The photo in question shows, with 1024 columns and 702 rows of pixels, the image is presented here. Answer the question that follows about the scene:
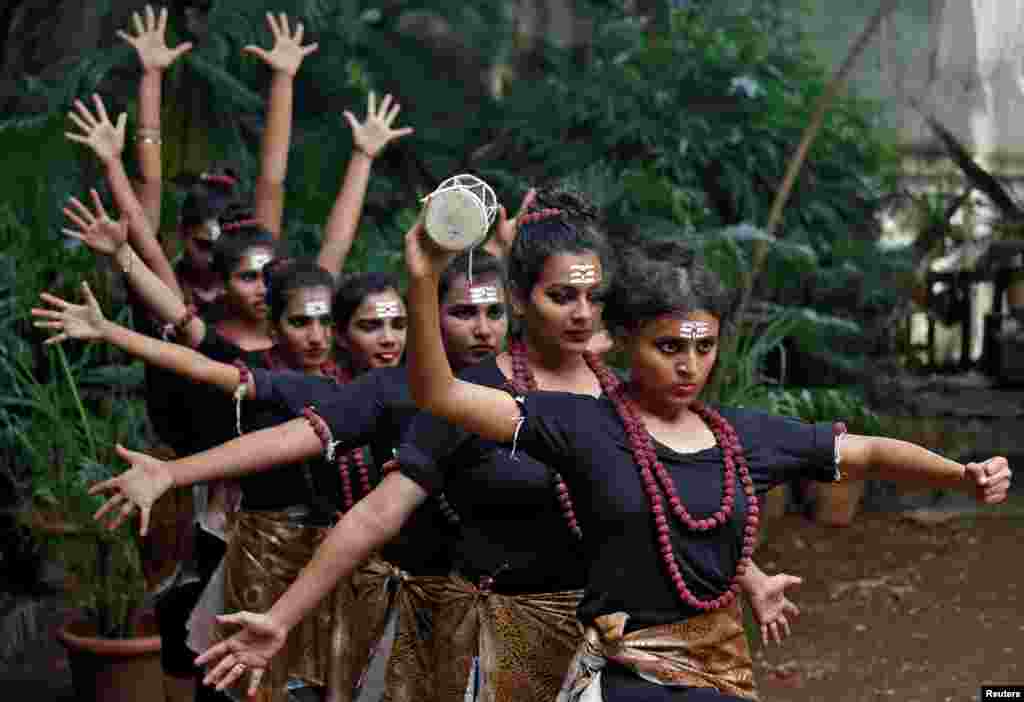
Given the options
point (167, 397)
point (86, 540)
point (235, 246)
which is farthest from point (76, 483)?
point (235, 246)

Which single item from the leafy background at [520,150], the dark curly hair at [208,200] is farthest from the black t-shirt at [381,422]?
the leafy background at [520,150]

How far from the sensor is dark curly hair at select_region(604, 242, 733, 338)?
103 inches

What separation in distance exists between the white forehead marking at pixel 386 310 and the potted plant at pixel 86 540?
5.75ft

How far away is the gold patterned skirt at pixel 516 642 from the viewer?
9.66 feet

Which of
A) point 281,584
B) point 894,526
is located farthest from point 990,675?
point 281,584

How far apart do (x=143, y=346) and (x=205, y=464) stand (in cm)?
45

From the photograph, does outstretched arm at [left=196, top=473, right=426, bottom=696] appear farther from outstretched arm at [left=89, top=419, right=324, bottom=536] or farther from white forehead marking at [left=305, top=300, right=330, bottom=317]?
white forehead marking at [left=305, top=300, right=330, bottom=317]

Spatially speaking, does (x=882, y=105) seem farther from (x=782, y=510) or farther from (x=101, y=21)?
(x=101, y=21)

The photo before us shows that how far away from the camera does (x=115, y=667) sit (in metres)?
4.75

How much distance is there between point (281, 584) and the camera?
3.65 metres

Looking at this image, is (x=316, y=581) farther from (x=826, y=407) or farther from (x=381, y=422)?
(x=826, y=407)

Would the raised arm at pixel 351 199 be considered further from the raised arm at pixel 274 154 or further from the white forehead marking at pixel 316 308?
the white forehead marking at pixel 316 308

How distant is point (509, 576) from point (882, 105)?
5671 mm

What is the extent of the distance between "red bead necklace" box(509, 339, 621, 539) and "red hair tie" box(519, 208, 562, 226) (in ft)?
0.82
